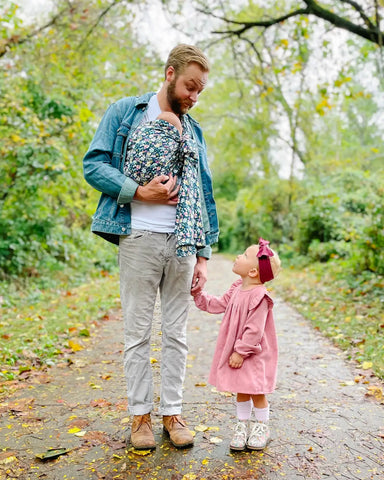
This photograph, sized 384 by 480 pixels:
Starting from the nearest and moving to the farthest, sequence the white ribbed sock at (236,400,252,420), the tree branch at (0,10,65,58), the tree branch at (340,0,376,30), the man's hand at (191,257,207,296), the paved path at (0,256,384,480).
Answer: the paved path at (0,256,384,480)
the white ribbed sock at (236,400,252,420)
the man's hand at (191,257,207,296)
the tree branch at (340,0,376,30)
the tree branch at (0,10,65,58)

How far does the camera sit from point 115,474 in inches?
92.3

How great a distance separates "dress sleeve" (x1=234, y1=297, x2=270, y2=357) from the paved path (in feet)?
1.70

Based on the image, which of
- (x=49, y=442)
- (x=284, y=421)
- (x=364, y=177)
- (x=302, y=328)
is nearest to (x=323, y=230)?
(x=364, y=177)

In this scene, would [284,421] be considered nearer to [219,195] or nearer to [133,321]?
[133,321]

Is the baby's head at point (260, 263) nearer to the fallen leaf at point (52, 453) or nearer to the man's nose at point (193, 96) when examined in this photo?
the man's nose at point (193, 96)

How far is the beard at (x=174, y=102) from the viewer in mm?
2572

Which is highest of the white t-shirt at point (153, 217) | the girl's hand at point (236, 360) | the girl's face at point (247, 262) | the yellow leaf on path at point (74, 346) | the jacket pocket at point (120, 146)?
the jacket pocket at point (120, 146)

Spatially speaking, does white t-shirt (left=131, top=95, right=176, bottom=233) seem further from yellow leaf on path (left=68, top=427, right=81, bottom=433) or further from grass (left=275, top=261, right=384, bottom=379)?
grass (left=275, top=261, right=384, bottom=379)

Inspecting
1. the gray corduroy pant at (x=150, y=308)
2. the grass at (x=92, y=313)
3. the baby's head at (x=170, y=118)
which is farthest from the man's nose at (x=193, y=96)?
the grass at (x=92, y=313)

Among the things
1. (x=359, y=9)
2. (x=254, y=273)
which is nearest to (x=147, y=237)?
(x=254, y=273)

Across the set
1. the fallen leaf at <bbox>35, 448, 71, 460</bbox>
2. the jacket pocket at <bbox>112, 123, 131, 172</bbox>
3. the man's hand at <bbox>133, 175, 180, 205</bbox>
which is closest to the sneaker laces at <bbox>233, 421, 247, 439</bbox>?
the fallen leaf at <bbox>35, 448, 71, 460</bbox>

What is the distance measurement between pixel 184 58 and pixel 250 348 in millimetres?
1591

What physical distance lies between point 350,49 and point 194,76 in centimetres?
725

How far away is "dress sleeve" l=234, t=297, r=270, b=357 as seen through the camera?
8.40ft
